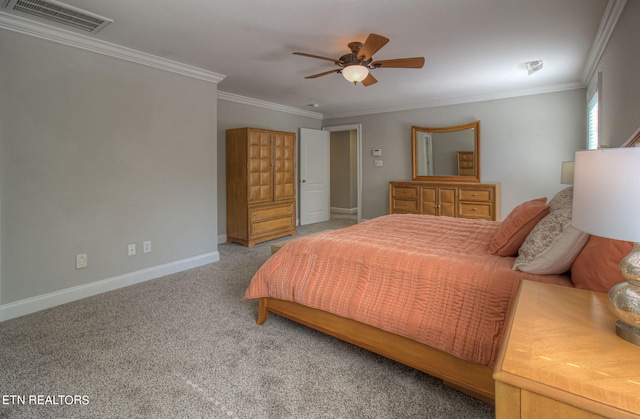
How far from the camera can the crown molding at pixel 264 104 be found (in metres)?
4.98

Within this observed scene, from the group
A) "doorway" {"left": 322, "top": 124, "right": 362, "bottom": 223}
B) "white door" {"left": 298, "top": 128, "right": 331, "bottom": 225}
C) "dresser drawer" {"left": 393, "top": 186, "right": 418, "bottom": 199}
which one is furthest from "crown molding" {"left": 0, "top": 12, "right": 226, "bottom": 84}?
"doorway" {"left": 322, "top": 124, "right": 362, "bottom": 223}

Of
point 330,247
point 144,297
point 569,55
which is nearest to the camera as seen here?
point 330,247

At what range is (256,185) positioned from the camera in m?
4.91

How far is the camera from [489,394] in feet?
4.83

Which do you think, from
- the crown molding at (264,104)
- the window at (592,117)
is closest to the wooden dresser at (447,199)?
the window at (592,117)

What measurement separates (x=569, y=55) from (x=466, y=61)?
0.99m

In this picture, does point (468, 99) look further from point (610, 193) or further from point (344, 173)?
point (610, 193)

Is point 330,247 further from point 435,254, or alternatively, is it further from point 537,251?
point 537,251

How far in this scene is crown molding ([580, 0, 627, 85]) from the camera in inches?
89.4

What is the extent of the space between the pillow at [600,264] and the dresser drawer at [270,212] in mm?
4026

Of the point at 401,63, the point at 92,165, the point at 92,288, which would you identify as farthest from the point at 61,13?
the point at 401,63

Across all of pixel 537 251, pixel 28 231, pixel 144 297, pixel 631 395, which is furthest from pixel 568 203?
pixel 28 231

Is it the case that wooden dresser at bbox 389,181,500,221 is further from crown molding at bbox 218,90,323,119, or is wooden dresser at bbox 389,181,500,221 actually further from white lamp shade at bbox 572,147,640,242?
white lamp shade at bbox 572,147,640,242

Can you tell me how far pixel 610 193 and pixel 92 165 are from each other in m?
3.56
